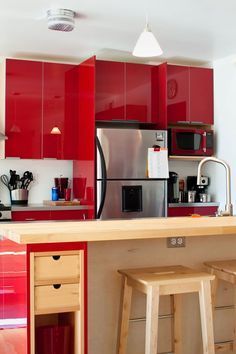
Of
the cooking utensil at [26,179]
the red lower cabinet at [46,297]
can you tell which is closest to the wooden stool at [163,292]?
the red lower cabinet at [46,297]

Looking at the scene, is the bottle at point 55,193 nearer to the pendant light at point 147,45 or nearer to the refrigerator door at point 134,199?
the refrigerator door at point 134,199

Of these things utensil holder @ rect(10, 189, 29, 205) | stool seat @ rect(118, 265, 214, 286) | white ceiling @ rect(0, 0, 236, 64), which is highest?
white ceiling @ rect(0, 0, 236, 64)

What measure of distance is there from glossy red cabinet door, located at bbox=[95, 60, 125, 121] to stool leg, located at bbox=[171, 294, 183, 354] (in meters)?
3.03

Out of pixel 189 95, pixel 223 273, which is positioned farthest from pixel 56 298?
pixel 189 95

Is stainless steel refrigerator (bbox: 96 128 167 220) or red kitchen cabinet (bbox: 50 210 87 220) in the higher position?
stainless steel refrigerator (bbox: 96 128 167 220)

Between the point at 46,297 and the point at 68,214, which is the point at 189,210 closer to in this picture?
the point at 68,214

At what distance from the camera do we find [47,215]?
5.30m

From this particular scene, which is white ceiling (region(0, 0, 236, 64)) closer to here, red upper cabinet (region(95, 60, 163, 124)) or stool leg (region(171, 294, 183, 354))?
red upper cabinet (region(95, 60, 163, 124))

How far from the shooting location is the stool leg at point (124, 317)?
2.69 m

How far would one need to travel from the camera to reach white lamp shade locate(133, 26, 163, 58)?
3.65 meters

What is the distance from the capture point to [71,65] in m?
5.68

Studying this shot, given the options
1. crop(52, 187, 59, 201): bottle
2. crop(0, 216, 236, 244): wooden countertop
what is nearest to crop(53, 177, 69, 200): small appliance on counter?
crop(52, 187, 59, 201): bottle

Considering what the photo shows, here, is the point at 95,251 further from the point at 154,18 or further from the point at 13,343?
the point at 154,18

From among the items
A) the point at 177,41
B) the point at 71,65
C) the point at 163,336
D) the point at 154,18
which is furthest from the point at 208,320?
the point at 71,65
